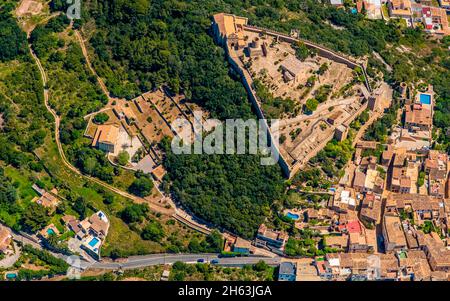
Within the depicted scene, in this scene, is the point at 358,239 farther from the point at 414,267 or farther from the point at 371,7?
the point at 371,7

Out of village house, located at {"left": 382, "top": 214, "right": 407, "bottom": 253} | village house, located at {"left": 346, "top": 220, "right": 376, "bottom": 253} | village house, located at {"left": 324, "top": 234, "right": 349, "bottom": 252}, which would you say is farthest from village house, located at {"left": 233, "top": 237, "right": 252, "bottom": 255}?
village house, located at {"left": 382, "top": 214, "right": 407, "bottom": 253}

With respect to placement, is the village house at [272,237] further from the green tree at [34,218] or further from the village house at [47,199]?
the green tree at [34,218]

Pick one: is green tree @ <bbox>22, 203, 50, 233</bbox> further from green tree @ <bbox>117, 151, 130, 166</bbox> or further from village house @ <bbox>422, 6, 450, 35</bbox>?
village house @ <bbox>422, 6, 450, 35</bbox>

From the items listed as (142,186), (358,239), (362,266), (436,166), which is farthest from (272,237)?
(436,166)

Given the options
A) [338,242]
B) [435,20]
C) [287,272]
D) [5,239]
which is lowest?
[287,272]

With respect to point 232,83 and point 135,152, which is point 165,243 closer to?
point 135,152

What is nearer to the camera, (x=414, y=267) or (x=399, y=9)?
(x=414, y=267)

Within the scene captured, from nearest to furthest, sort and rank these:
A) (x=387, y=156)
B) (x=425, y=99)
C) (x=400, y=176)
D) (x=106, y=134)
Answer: (x=400, y=176), (x=387, y=156), (x=106, y=134), (x=425, y=99)

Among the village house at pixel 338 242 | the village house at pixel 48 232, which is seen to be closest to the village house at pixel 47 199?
the village house at pixel 48 232
